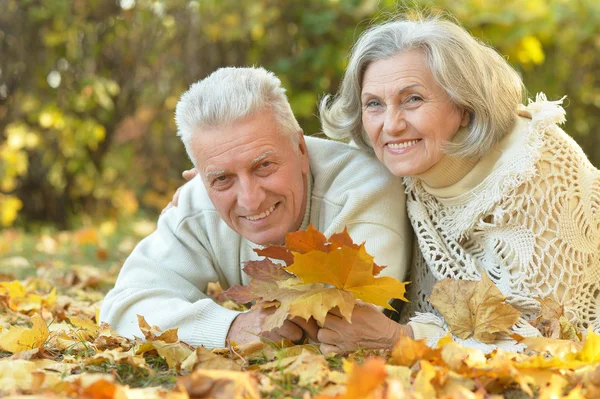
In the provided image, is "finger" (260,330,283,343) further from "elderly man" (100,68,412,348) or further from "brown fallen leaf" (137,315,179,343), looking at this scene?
"brown fallen leaf" (137,315,179,343)

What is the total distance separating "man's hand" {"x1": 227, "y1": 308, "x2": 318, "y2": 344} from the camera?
2.43 m

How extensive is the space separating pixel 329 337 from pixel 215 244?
86cm

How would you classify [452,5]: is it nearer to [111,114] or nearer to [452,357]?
[111,114]

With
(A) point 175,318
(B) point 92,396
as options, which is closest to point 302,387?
(B) point 92,396

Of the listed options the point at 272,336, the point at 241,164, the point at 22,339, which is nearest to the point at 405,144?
the point at 241,164

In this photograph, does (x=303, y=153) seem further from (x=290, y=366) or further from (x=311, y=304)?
(x=290, y=366)

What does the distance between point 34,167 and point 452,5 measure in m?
4.32

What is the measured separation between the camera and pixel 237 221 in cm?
281

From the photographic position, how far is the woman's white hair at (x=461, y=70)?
8.59 ft

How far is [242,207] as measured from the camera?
2.70m

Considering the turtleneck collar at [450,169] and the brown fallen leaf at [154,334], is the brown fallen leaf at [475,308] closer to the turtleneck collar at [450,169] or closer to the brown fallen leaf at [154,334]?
the turtleneck collar at [450,169]

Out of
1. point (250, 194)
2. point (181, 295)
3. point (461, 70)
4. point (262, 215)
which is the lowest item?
point (181, 295)

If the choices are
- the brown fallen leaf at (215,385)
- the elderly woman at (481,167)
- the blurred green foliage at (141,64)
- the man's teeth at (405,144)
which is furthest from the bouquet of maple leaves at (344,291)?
the blurred green foliage at (141,64)

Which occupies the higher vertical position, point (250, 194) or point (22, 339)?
point (250, 194)
